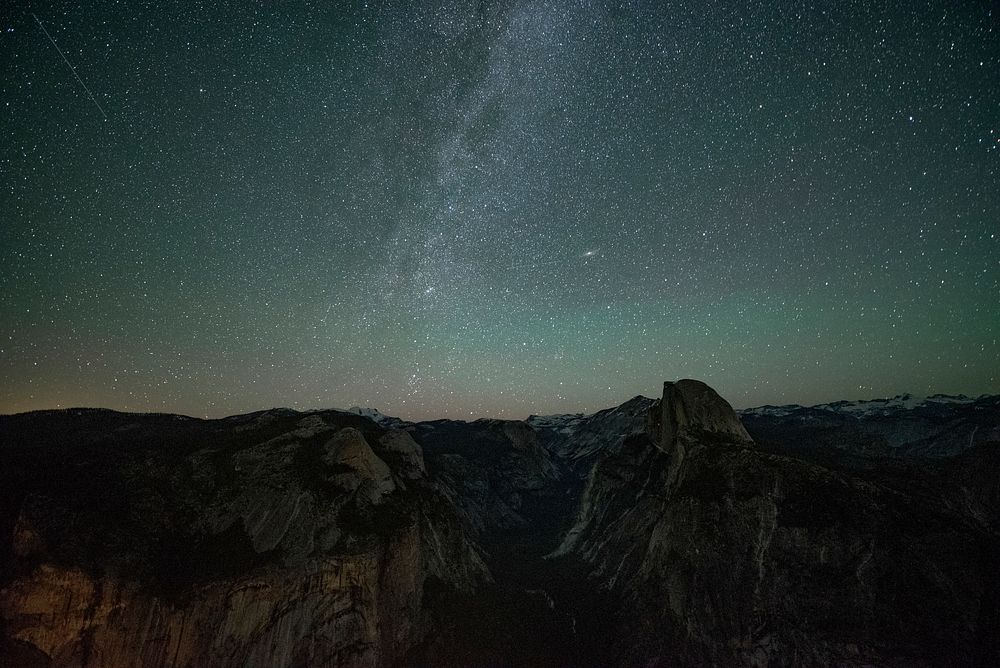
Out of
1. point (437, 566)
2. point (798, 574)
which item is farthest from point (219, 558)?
point (798, 574)

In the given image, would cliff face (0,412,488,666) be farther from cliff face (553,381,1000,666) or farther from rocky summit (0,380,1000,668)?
cliff face (553,381,1000,666)

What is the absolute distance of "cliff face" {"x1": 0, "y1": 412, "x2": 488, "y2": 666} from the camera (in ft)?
98.0

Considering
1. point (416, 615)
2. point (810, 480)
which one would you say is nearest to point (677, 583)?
point (810, 480)

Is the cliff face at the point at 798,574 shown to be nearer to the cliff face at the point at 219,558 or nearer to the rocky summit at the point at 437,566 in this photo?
the rocky summit at the point at 437,566

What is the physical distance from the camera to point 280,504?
40.4 m

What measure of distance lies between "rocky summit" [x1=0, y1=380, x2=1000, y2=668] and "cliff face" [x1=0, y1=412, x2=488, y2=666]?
0.15m

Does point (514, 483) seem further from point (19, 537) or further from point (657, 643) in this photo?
point (19, 537)

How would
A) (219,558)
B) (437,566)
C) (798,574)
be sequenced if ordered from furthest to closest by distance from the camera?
1. (437,566)
2. (219,558)
3. (798,574)

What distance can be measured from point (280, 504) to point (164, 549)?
9147 millimetres

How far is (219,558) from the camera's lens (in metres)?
35.2

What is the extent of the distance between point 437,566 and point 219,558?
856 inches

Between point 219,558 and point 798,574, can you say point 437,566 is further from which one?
point 798,574

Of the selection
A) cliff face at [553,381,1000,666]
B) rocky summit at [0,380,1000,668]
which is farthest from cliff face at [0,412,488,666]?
cliff face at [553,381,1000,666]

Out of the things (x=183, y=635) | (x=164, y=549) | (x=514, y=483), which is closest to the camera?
(x=183, y=635)
